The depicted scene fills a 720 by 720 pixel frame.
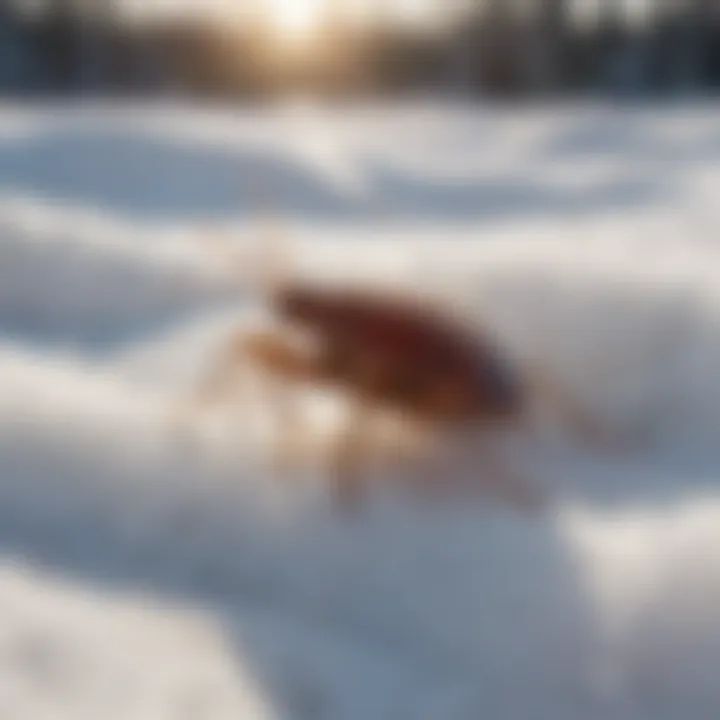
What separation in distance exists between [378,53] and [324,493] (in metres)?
1.07

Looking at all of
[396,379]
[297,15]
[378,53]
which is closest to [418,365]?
[396,379]

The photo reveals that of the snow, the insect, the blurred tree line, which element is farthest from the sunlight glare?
the insect

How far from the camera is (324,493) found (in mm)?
331

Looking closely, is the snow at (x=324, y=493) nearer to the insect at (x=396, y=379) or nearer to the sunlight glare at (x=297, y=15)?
Result: the insect at (x=396, y=379)

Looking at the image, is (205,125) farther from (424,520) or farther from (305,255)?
(424,520)

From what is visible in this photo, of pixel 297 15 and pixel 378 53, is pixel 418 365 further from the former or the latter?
pixel 378 53

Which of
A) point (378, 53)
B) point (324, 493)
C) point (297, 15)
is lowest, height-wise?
point (324, 493)

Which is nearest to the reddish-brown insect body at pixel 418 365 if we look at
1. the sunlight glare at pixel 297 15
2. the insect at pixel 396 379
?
the insect at pixel 396 379

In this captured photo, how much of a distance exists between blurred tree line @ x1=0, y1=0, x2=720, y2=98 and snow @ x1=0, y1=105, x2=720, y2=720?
0.66 metres

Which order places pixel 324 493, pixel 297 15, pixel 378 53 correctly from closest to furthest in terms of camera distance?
→ pixel 324 493 < pixel 297 15 < pixel 378 53

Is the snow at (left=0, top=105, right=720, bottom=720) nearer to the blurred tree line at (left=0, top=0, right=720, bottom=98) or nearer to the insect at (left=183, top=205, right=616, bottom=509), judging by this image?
the insect at (left=183, top=205, right=616, bottom=509)

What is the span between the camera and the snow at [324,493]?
270 millimetres

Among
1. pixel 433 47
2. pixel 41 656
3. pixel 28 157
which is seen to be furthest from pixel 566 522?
pixel 433 47

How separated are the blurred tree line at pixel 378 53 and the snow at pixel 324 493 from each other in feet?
2.17
